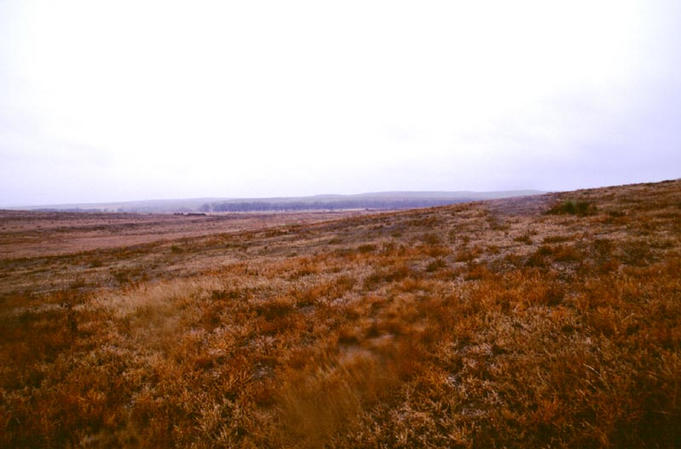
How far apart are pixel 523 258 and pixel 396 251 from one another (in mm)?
5388

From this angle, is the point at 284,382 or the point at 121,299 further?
the point at 121,299

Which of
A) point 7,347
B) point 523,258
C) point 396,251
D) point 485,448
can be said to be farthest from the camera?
point 396,251

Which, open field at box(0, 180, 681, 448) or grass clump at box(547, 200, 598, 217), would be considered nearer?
open field at box(0, 180, 681, 448)

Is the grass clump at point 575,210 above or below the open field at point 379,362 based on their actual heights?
above

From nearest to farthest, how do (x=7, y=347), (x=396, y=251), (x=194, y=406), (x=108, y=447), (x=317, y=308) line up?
(x=108, y=447)
(x=194, y=406)
(x=7, y=347)
(x=317, y=308)
(x=396, y=251)

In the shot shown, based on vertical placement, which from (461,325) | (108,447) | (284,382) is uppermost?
(461,325)

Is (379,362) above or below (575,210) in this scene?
below

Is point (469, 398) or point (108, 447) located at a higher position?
point (469, 398)

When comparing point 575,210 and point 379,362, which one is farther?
point 575,210

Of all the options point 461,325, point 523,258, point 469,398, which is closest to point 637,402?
point 469,398

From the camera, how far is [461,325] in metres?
5.11

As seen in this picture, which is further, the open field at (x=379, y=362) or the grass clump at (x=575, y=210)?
the grass clump at (x=575, y=210)

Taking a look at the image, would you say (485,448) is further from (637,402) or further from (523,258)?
(523,258)

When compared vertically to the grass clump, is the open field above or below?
below
